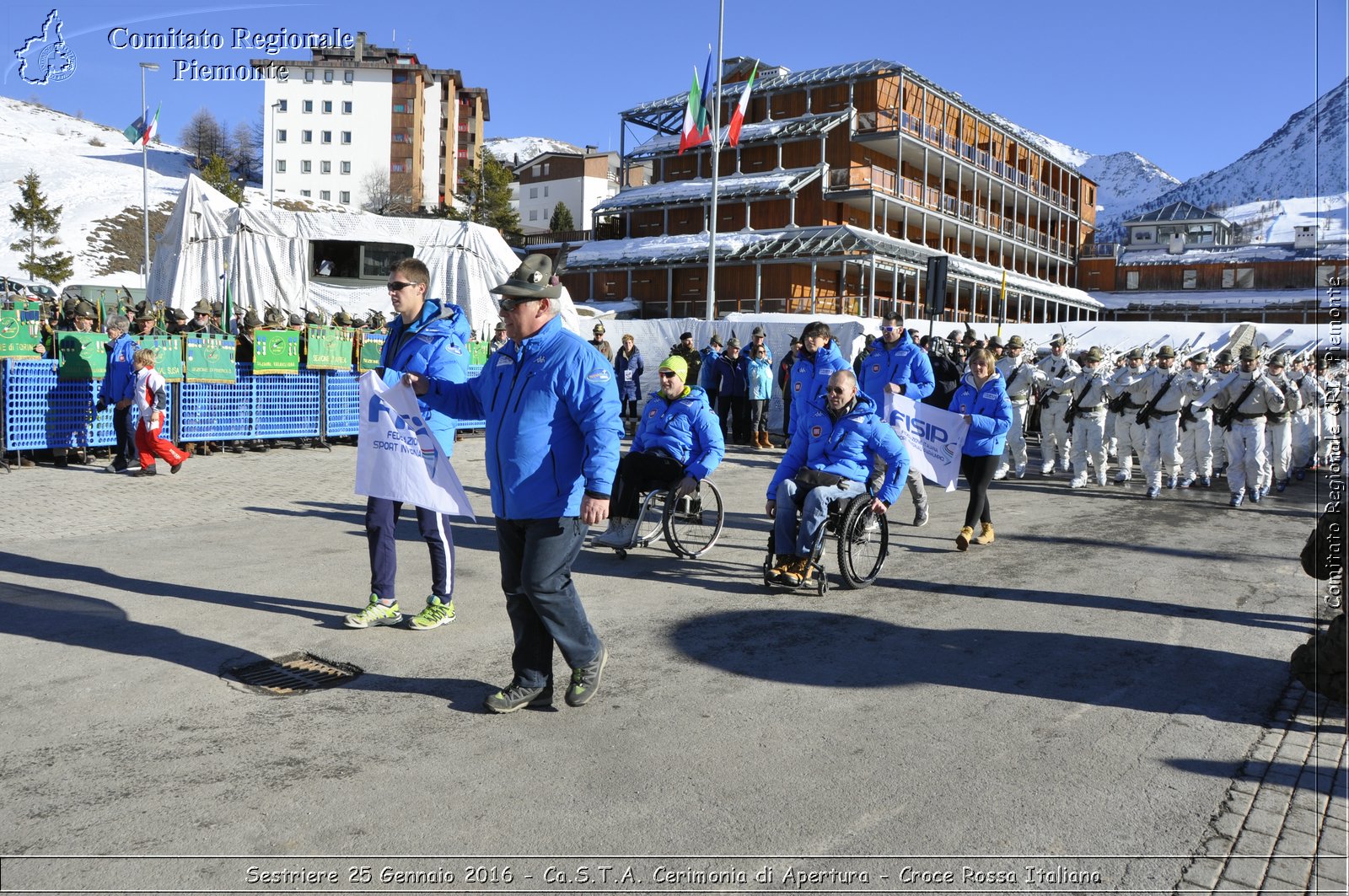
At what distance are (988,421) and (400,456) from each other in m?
5.75

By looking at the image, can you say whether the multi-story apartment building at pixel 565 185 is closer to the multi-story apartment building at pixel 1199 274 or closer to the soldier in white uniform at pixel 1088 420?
the multi-story apartment building at pixel 1199 274

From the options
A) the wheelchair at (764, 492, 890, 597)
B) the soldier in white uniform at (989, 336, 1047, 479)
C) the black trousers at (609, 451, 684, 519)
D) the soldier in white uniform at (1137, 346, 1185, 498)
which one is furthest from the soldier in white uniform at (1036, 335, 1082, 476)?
Answer: the black trousers at (609, 451, 684, 519)

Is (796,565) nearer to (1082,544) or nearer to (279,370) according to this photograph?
(1082,544)

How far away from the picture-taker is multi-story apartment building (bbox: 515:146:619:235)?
9731 centimetres

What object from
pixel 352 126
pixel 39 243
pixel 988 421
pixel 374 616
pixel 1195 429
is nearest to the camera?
pixel 374 616

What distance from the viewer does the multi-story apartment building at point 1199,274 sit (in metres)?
63.5

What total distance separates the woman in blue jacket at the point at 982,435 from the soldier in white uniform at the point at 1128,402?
5806 millimetres

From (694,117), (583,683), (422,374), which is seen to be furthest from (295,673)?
(694,117)

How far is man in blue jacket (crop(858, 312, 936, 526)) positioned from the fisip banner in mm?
673

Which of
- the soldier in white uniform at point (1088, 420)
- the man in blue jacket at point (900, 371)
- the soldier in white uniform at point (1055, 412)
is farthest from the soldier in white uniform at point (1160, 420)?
the man in blue jacket at point (900, 371)

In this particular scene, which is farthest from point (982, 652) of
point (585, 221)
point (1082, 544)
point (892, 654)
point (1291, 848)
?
point (585, 221)

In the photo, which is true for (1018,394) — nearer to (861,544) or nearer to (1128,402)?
(1128,402)

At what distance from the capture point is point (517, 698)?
4.81 m

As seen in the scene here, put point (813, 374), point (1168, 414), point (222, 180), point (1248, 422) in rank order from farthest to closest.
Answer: point (222, 180), point (1168, 414), point (1248, 422), point (813, 374)
